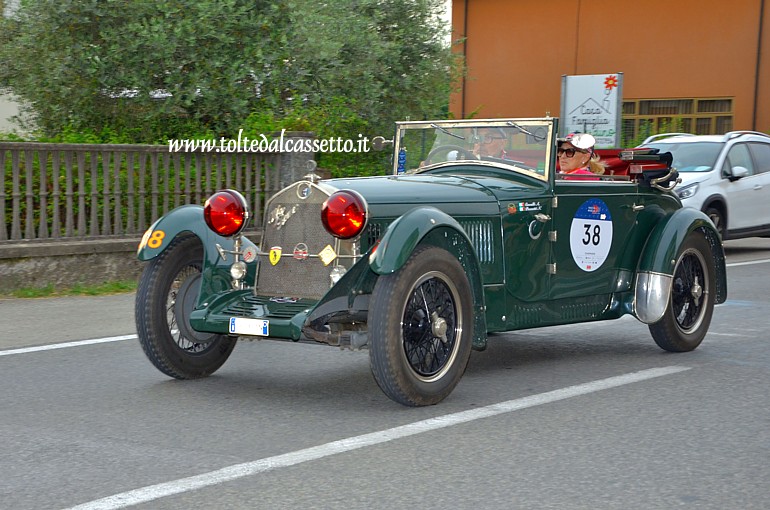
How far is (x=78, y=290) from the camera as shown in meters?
10.8

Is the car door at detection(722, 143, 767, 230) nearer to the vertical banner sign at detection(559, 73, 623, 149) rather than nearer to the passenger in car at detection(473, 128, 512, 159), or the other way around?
the vertical banner sign at detection(559, 73, 623, 149)

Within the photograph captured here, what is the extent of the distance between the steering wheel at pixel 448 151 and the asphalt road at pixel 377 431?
1.36 meters

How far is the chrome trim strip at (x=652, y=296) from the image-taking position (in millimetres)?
7410

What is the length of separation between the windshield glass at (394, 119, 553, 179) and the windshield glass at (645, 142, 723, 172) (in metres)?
9.01

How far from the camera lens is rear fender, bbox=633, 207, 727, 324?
7.43 meters

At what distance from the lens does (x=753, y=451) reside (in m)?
5.11

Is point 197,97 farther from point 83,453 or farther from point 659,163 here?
point 83,453

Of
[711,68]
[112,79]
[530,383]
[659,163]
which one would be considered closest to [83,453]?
[530,383]

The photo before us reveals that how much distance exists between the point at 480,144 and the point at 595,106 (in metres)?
13.8

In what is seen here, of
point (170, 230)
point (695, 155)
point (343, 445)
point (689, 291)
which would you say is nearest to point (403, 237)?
point (343, 445)

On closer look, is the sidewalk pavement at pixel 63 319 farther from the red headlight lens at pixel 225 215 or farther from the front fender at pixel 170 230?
the red headlight lens at pixel 225 215

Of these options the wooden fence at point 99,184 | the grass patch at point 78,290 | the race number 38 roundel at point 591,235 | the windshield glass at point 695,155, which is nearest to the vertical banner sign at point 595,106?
the windshield glass at point 695,155

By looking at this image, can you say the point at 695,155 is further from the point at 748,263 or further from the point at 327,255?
the point at 327,255

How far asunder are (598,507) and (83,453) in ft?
7.38
